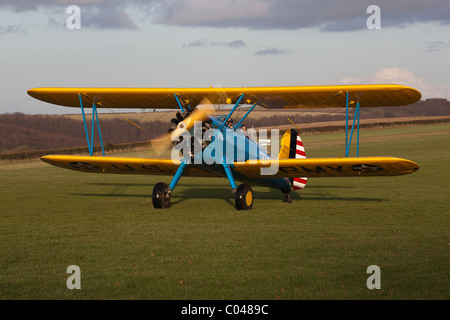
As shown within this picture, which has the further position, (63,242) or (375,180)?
(375,180)

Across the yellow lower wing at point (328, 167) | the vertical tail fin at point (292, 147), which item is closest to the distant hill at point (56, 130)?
the vertical tail fin at point (292, 147)

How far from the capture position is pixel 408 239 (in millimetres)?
8922

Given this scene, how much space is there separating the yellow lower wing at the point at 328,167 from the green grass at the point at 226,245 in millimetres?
812

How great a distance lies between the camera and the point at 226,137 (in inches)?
509

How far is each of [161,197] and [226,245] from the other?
180 inches

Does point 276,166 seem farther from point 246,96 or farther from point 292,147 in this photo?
point 292,147

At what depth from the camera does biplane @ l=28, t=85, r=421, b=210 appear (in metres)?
12.4

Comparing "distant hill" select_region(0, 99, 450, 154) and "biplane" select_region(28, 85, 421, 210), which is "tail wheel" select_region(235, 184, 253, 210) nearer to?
"biplane" select_region(28, 85, 421, 210)

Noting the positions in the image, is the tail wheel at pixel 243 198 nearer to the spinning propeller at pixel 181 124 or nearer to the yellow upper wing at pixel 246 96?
the spinning propeller at pixel 181 124

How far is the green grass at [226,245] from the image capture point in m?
6.21

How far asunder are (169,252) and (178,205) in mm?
5624

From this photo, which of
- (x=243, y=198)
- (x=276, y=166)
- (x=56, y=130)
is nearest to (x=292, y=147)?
(x=276, y=166)
